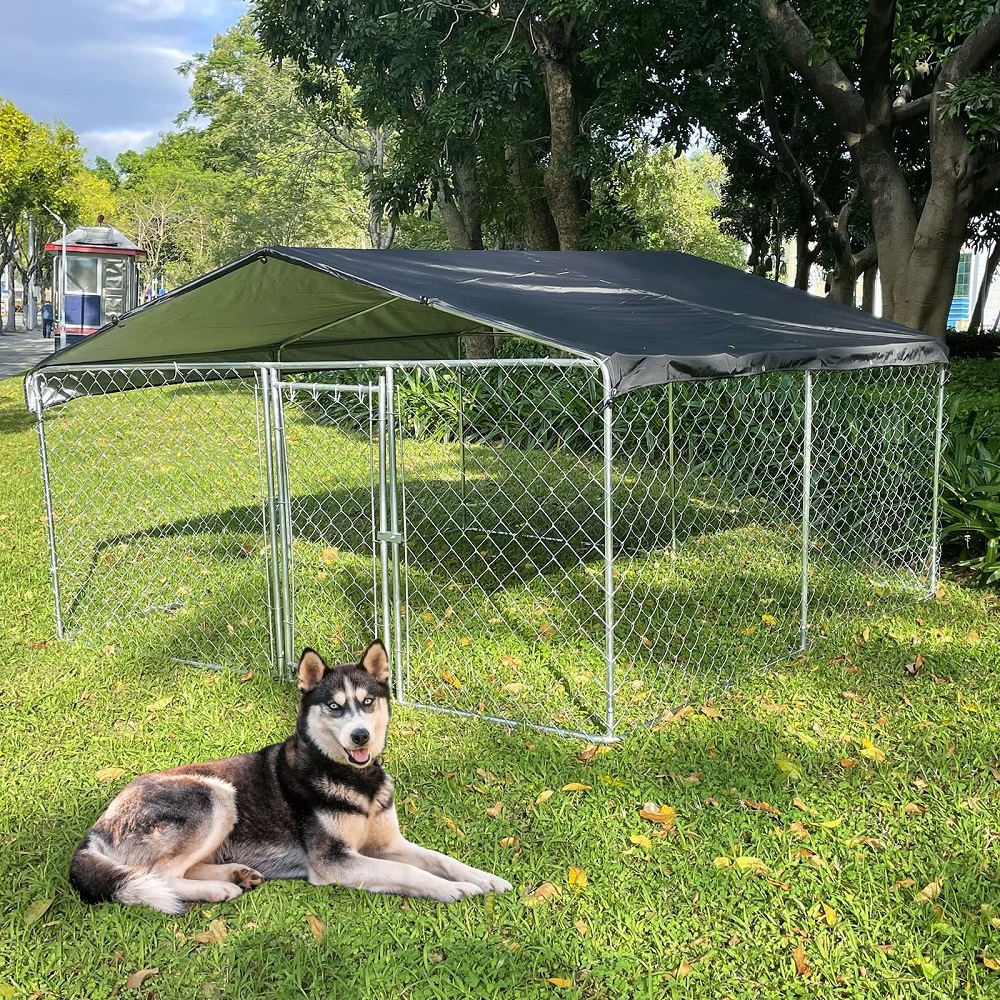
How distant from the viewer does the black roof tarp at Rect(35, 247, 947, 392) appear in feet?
13.6

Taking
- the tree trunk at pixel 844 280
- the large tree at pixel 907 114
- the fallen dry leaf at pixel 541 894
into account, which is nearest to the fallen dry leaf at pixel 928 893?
the fallen dry leaf at pixel 541 894

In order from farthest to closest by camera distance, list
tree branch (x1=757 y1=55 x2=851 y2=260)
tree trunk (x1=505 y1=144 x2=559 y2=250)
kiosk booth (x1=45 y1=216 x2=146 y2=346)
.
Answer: kiosk booth (x1=45 y1=216 x2=146 y2=346) → tree branch (x1=757 y1=55 x2=851 y2=260) → tree trunk (x1=505 y1=144 x2=559 y2=250)

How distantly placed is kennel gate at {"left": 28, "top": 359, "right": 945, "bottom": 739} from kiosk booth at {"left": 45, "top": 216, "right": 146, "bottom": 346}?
50.1ft

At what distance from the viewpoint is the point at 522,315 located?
426cm

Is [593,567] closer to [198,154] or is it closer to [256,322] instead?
[256,322]

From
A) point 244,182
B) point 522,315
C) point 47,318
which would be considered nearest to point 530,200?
point 522,315

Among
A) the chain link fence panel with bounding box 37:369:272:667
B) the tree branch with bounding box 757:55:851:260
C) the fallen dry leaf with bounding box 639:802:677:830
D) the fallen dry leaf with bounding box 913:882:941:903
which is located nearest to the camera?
the fallen dry leaf with bounding box 913:882:941:903

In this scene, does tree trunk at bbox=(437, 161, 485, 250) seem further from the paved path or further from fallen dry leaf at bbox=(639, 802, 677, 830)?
fallen dry leaf at bbox=(639, 802, 677, 830)

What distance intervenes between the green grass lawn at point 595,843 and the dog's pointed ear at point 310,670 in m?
0.63

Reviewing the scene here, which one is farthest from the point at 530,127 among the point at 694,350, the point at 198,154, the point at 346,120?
the point at 198,154

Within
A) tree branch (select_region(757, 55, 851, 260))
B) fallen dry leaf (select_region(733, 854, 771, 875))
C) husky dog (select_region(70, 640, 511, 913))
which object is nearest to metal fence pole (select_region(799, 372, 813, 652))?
fallen dry leaf (select_region(733, 854, 771, 875))

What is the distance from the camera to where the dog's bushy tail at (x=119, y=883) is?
2928 millimetres

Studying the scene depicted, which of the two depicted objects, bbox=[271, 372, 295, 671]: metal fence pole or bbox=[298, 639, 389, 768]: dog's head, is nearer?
bbox=[298, 639, 389, 768]: dog's head

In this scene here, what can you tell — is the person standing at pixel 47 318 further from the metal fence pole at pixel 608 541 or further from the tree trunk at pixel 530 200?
the metal fence pole at pixel 608 541
